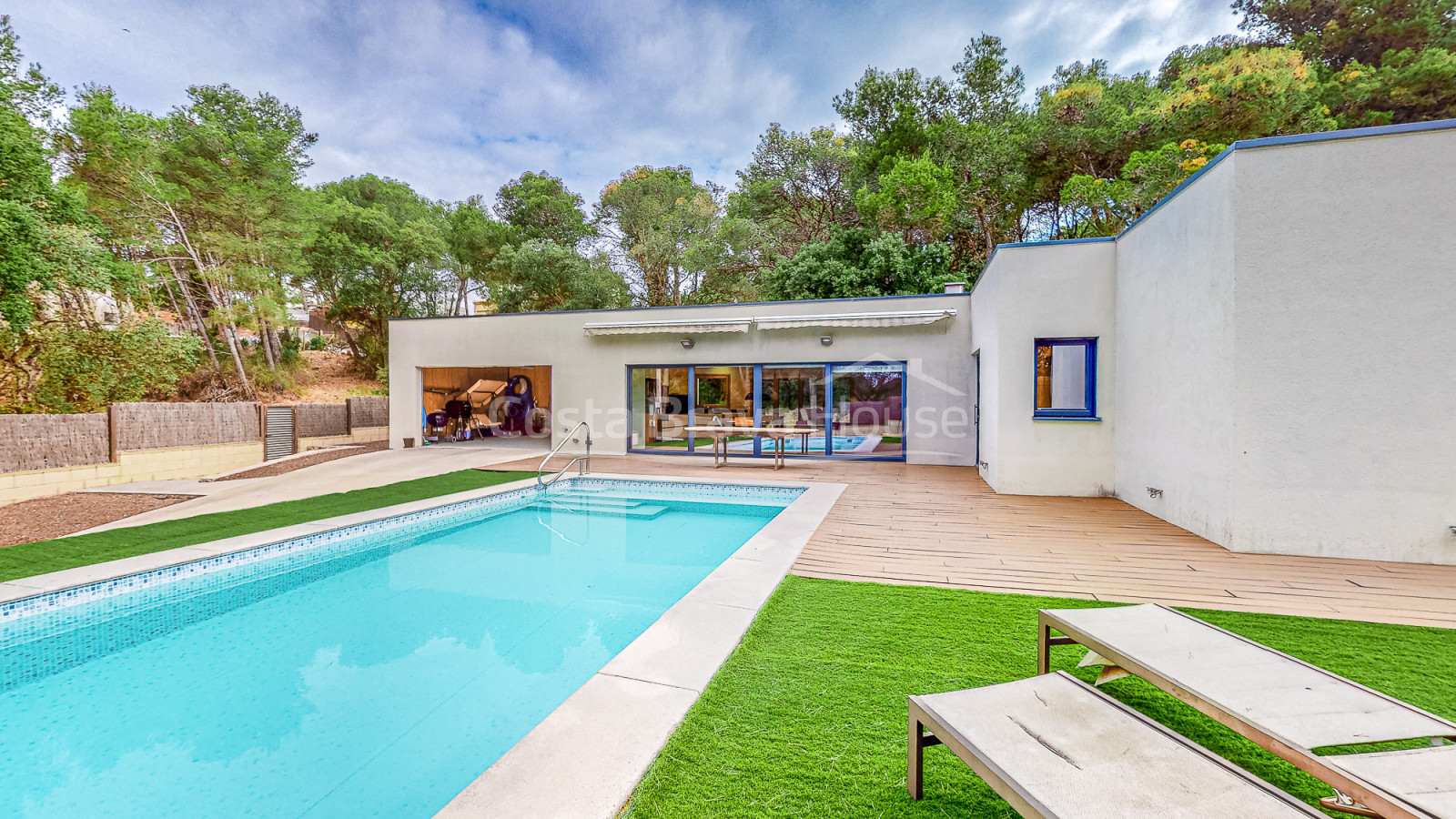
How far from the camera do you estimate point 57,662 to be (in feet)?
11.0

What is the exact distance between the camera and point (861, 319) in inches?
415

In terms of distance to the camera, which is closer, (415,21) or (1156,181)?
(1156,181)

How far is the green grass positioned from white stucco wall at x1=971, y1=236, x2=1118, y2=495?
7.63 m

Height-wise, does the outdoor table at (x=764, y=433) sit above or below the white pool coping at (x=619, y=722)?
above

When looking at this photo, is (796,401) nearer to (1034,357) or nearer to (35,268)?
(1034,357)

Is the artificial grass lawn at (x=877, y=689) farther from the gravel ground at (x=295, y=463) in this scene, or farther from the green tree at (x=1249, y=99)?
the green tree at (x=1249, y=99)

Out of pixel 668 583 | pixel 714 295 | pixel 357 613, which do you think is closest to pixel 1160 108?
pixel 714 295

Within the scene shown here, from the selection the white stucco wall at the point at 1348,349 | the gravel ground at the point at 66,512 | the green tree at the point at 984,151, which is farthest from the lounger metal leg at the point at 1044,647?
the green tree at the point at 984,151

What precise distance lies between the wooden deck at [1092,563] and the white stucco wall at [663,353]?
3.82m

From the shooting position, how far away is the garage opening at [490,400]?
16969mm

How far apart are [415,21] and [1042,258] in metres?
19.4

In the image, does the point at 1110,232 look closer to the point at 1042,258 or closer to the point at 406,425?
the point at 1042,258

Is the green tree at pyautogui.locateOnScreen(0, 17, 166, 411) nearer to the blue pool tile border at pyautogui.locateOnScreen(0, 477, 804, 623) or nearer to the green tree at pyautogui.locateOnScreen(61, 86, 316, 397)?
the green tree at pyautogui.locateOnScreen(61, 86, 316, 397)

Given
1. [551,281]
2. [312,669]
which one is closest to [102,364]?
[312,669]
